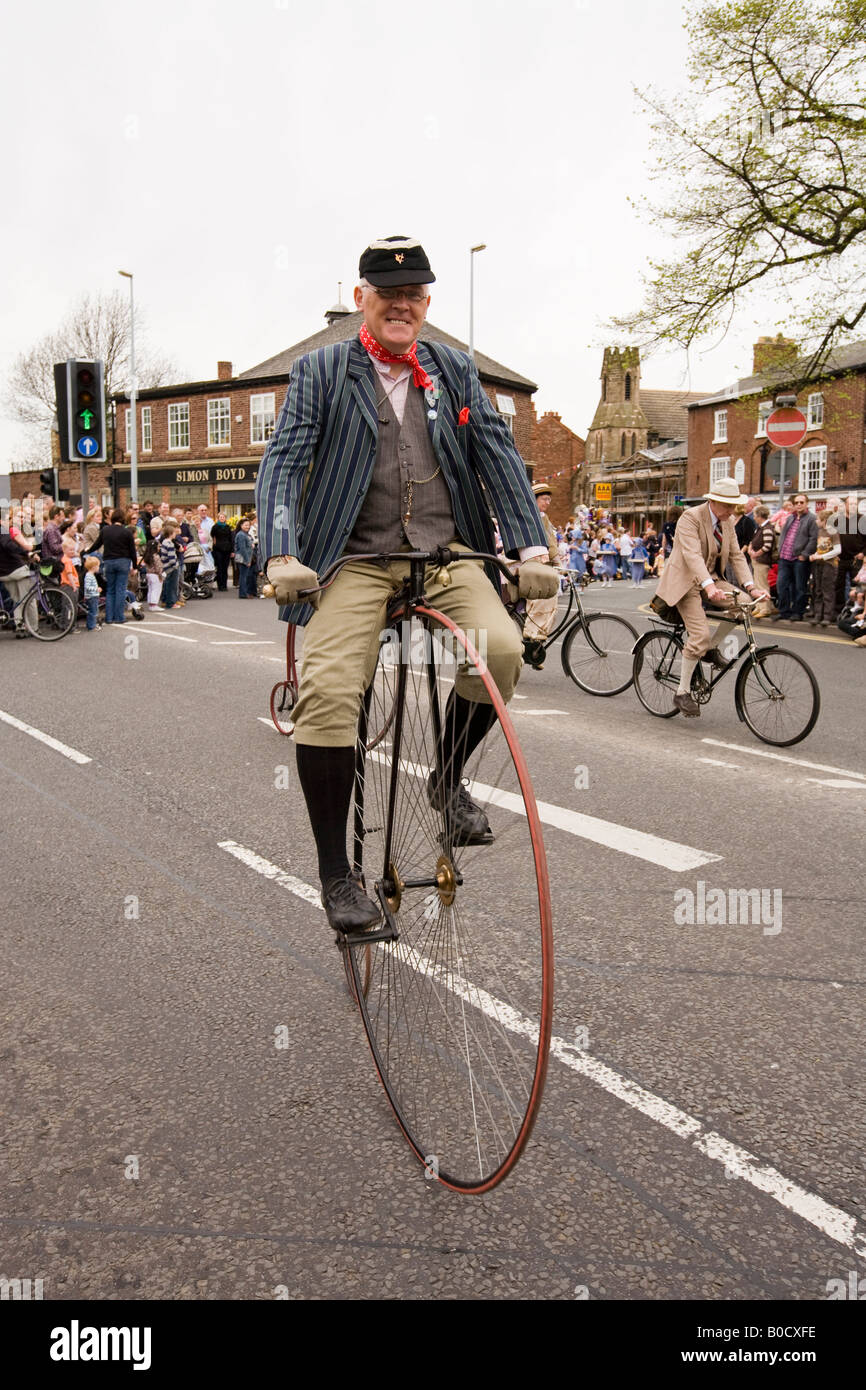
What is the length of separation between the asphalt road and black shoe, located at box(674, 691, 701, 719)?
9.56ft

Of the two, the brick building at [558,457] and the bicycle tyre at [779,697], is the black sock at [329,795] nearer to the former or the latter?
the bicycle tyre at [779,697]

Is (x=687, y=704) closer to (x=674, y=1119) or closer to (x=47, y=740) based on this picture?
(x=47, y=740)

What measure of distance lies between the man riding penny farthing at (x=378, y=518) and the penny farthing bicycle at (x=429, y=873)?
4 cm

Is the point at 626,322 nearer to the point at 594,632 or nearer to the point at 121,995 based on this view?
the point at 594,632

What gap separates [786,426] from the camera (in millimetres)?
17703

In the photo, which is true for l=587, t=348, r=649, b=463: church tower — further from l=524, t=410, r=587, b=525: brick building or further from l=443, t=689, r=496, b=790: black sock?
l=443, t=689, r=496, b=790: black sock

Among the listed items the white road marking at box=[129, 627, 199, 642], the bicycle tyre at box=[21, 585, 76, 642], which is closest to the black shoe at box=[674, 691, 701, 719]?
the white road marking at box=[129, 627, 199, 642]

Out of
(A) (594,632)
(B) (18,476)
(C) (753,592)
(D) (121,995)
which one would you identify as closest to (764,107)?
(A) (594,632)

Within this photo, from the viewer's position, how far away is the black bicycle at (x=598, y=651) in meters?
11.4

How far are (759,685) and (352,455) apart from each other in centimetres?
651

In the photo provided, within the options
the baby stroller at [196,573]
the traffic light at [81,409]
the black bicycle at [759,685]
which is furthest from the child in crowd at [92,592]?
the black bicycle at [759,685]

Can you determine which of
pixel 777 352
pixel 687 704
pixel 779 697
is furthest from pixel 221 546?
pixel 779 697

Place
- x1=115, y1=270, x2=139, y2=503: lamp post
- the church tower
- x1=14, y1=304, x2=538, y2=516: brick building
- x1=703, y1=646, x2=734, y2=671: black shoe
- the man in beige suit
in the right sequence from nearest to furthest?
the man in beige suit → x1=703, y1=646, x2=734, y2=671: black shoe → x1=115, y1=270, x2=139, y2=503: lamp post → x1=14, y1=304, x2=538, y2=516: brick building → the church tower

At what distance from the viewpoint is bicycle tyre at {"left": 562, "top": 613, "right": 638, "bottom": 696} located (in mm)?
11352
